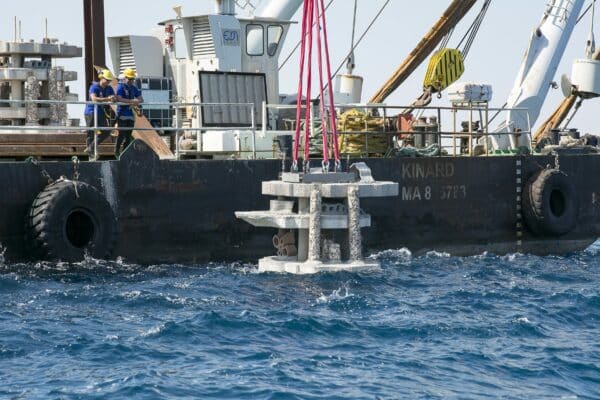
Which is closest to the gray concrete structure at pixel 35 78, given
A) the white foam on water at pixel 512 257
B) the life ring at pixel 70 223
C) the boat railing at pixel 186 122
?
the boat railing at pixel 186 122

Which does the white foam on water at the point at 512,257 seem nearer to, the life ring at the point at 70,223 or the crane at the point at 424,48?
the crane at the point at 424,48

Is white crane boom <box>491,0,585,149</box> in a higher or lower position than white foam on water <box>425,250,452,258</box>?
A: higher

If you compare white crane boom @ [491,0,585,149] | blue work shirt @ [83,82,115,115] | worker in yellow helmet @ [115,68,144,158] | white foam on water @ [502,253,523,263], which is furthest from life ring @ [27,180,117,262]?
white crane boom @ [491,0,585,149]

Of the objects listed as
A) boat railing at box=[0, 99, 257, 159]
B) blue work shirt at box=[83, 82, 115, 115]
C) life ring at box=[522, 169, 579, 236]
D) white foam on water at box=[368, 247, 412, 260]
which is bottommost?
white foam on water at box=[368, 247, 412, 260]

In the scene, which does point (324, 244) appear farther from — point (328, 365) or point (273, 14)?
point (273, 14)

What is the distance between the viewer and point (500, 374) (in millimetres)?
15484

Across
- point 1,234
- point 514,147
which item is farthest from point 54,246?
point 514,147

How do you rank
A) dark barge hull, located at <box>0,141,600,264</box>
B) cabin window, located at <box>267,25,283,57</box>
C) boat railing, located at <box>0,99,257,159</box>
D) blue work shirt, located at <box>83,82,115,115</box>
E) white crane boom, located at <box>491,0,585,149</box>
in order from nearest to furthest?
dark barge hull, located at <box>0,141,600,264</box> → blue work shirt, located at <box>83,82,115,115</box> → boat railing, located at <box>0,99,257,159</box> → cabin window, located at <box>267,25,283,57</box> → white crane boom, located at <box>491,0,585,149</box>

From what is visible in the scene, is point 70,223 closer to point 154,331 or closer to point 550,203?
→ point 154,331

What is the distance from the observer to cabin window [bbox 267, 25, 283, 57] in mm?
28406

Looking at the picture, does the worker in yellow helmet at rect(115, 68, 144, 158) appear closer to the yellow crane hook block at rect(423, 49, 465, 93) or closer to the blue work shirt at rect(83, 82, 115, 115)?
the blue work shirt at rect(83, 82, 115, 115)

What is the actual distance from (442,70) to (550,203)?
12.8 feet

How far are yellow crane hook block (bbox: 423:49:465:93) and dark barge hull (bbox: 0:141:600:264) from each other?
2757 millimetres

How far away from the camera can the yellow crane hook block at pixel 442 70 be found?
95.7 feet
